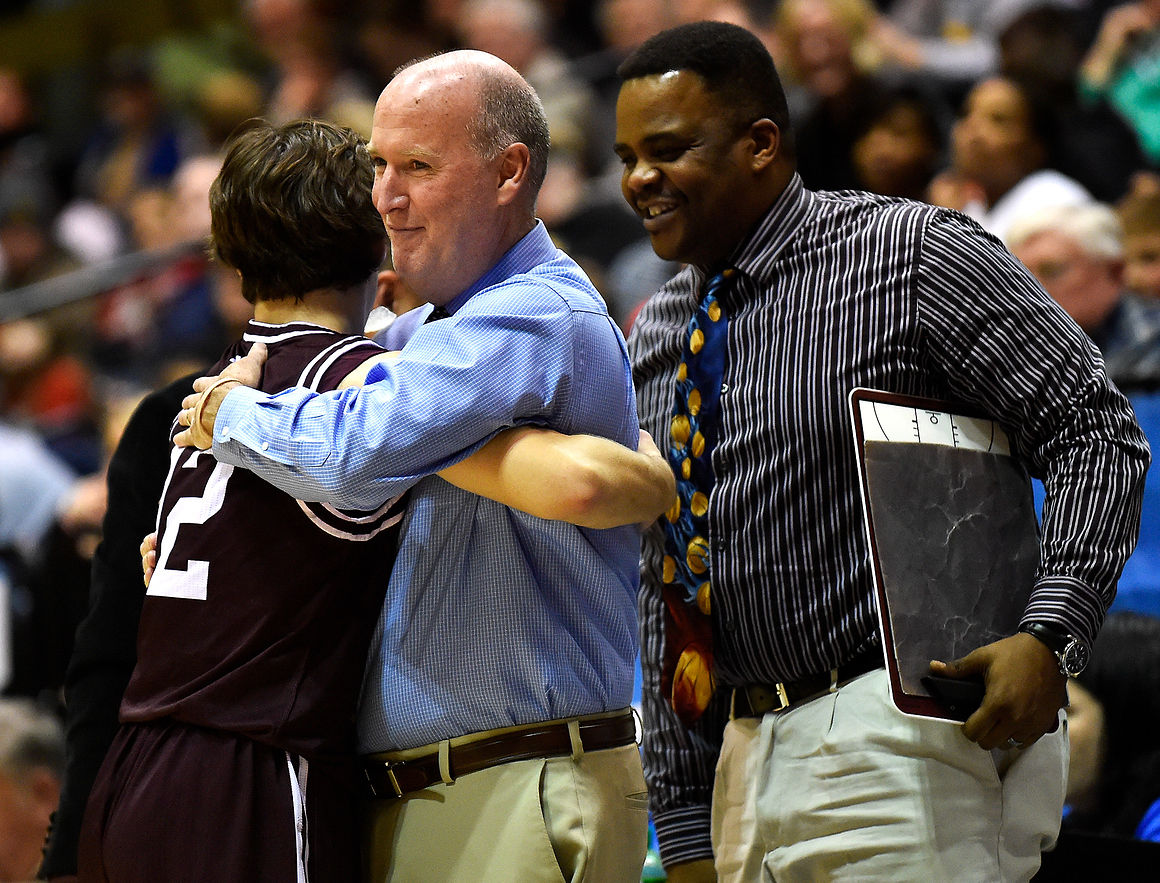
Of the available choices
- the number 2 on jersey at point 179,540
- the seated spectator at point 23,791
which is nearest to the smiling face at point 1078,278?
the number 2 on jersey at point 179,540

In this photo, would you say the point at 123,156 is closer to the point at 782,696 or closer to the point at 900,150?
the point at 900,150

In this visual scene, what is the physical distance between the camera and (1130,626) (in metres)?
3.19

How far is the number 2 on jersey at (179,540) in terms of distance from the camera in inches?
69.4

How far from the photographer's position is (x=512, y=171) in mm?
1894

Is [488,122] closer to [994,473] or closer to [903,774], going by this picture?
[994,473]

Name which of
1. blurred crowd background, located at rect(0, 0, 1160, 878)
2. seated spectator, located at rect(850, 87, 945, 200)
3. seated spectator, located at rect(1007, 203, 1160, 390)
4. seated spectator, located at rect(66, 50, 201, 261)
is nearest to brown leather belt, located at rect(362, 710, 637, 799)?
blurred crowd background, located at rect(0, 0, 1160, 878)

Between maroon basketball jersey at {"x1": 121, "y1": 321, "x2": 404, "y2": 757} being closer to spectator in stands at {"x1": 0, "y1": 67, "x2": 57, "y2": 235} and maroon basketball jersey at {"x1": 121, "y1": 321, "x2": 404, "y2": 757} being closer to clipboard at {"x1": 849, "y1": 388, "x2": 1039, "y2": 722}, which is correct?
clipboard at {"x1": 849, "y1": 388, "x2": 1039, "y2": 722}

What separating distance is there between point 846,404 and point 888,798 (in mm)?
536

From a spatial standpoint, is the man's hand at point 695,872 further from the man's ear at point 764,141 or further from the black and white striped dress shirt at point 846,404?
A: the man's ear at point 764,141

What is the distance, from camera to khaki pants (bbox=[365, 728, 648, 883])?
173 cm

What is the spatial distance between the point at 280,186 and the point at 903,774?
112 cm

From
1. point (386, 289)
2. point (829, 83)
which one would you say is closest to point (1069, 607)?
point (386, 289)

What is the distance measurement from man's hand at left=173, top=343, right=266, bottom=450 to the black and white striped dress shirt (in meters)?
0.70

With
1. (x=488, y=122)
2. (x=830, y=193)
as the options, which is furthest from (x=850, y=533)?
(x=488, y=122)
